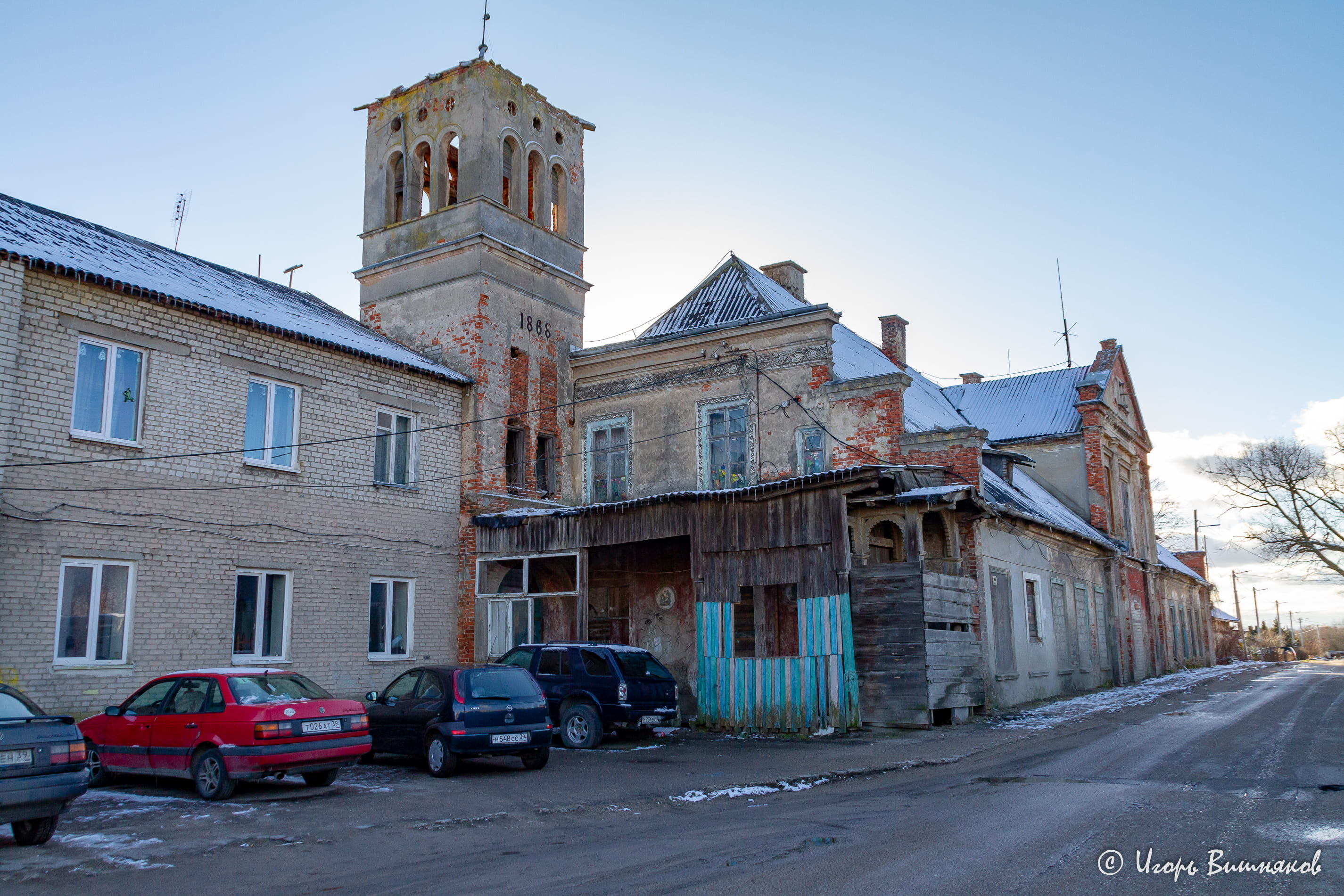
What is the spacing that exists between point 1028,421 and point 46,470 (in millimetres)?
29554

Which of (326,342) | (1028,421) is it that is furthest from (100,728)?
(1028,421)

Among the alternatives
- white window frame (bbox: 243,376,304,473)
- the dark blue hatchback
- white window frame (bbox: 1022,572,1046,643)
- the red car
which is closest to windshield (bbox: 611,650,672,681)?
the dark blue hatchback

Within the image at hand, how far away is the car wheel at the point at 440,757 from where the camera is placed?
12.3 metres

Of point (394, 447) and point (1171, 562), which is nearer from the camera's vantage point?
point (394, 447)

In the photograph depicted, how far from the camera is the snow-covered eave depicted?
14359 mm

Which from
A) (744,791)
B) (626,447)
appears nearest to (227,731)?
(744,791)

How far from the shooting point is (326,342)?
61.0ft

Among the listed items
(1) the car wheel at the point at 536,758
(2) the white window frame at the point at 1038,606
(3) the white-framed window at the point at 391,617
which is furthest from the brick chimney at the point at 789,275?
(1) the car wheel at the point at 536,758

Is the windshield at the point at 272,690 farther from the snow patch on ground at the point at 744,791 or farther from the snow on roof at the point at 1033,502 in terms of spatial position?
the snow on roof at the point at 1033,502

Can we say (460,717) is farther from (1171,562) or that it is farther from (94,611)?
(1171,562)

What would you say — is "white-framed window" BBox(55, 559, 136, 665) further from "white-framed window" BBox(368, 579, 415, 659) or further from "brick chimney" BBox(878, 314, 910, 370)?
"brick chimney" BBox(878, 314, 910, 370)

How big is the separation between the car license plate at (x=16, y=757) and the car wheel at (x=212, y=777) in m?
2.62

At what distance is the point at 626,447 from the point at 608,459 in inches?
23.5

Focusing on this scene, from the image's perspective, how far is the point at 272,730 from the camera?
10.5m
